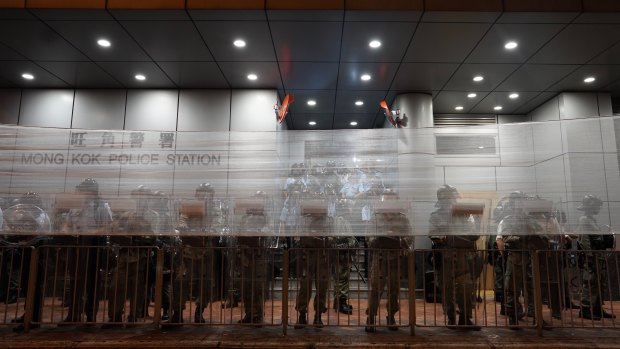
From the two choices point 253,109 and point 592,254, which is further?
point 253,109

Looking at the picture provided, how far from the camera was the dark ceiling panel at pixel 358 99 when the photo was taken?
1083cm

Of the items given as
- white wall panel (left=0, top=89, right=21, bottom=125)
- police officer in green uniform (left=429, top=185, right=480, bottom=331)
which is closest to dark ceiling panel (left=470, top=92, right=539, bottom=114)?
police officer in green uniform (left=429, top=185, right=480, bottom=331)

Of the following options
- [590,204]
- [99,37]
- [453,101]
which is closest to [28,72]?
[99,37]

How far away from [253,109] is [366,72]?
9.05ft

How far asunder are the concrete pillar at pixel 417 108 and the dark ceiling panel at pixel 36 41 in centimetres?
688

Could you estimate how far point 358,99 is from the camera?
37.1 feet

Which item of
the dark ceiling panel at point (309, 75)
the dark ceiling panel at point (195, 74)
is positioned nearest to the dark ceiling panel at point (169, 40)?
the dark ceiling panel at point (195, 74)

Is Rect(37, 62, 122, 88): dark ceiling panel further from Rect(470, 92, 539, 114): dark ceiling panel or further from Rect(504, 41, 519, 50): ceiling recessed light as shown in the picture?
Rect(470, 92, 539, 114): dark ceiling panel

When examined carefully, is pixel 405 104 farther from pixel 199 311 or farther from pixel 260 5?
pixel 199 311

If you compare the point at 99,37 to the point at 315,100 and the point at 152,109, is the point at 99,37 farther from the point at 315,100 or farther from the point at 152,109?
the point at 315,100

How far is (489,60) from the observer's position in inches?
342

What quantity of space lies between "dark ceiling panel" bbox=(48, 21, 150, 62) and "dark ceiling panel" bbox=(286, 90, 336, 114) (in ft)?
12.0

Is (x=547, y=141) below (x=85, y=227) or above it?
above

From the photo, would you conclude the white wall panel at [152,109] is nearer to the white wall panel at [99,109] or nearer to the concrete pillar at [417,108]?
the white wall panel at [99,109]
